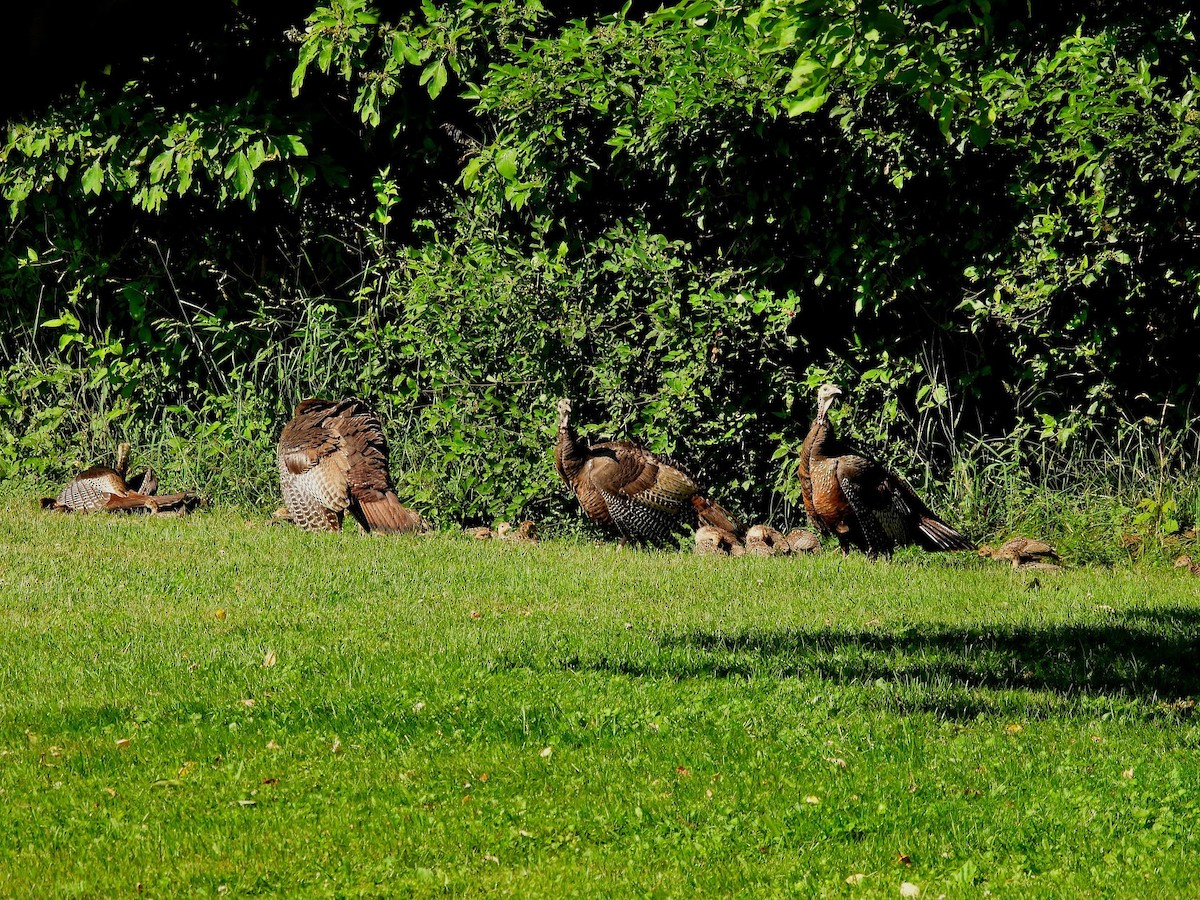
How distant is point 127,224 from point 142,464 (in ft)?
8.55

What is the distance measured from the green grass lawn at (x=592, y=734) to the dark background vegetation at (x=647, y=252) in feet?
6.56

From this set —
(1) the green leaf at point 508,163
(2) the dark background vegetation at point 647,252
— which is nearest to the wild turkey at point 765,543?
(2) the dark background vegetation at point 647,252

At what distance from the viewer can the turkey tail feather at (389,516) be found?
10.0 metres

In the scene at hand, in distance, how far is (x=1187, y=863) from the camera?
13.0ft

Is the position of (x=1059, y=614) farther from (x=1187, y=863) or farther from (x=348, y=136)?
(x=348, y=136)

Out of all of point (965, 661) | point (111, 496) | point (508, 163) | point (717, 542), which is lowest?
point (111, 496)

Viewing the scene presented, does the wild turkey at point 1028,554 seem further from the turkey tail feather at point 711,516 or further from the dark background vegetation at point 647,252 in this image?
the turkey tail feather at point 711,516

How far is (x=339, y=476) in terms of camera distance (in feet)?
32.9

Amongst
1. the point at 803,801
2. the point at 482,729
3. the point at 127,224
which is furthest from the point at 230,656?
the point at 127,224

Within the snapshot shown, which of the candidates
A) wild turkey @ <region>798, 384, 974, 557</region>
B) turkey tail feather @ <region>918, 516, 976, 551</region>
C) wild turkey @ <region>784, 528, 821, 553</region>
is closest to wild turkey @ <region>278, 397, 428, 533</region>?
wild turkey @ <region>784, 528, 821, 553</region>

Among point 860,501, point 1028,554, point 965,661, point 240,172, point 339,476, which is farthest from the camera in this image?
point 240,172

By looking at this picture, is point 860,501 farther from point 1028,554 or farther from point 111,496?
point 111,496

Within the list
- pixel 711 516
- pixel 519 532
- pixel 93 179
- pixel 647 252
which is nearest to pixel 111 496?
pixel 93 179

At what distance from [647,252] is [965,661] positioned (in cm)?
489
